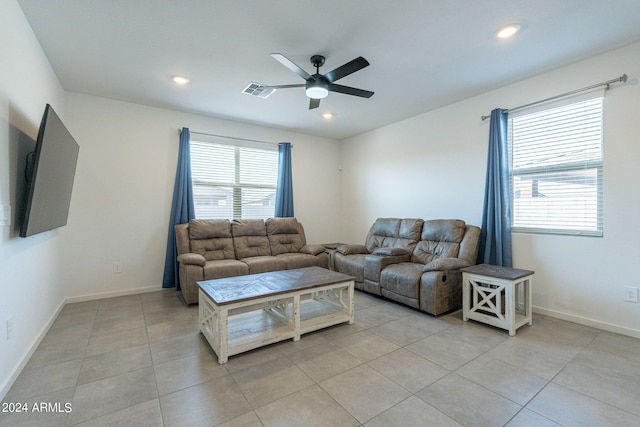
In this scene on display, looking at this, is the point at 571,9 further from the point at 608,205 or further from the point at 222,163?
the point at 222,163

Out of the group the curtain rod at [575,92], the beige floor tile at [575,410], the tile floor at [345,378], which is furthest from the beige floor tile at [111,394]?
the curtain rod at [575,92]

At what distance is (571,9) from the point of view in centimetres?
214

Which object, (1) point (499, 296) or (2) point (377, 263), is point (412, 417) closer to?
(1) point (499, 296)

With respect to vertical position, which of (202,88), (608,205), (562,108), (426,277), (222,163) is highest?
(202,88)

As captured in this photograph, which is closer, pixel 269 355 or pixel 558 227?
pixel 269 355

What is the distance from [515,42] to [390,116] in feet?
7.09

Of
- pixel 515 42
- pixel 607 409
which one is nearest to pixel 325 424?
pixel 607 409

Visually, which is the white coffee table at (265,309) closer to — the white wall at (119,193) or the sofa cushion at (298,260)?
the sofa cushion at (298,260)

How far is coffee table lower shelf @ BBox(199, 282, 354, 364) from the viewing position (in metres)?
2.31

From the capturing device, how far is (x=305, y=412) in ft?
5.58

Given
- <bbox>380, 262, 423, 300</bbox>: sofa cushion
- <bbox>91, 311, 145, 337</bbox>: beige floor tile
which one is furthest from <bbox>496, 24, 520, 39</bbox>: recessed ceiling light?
<bbox>91, 311, 145, 337</bbox>: beige floor tile

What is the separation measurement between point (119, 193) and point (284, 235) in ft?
8.11

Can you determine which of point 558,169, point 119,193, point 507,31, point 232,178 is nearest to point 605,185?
point 558,169

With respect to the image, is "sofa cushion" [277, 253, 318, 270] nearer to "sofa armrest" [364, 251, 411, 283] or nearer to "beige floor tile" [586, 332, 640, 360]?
"sofa armrest" [364, 251, 411, 283]
